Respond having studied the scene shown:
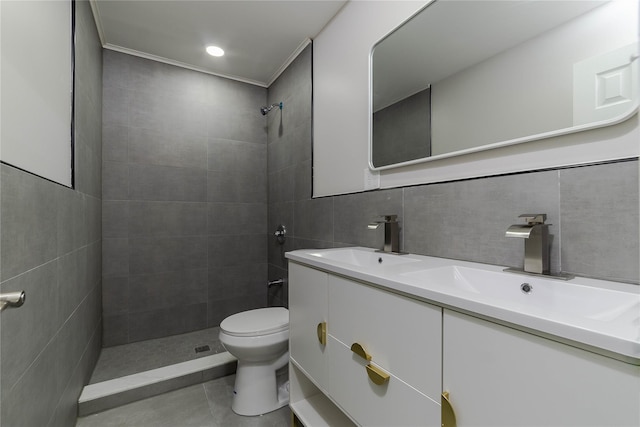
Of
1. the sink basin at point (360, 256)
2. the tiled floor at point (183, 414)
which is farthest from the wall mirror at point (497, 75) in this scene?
the tiled floor at point (183, 414)

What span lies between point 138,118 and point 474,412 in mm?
2753

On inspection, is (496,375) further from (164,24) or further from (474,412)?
(164,24)

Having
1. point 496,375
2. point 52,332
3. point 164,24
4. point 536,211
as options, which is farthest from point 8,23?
point 536,211

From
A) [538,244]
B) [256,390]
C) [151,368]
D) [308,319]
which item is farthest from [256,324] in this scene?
[538,244]

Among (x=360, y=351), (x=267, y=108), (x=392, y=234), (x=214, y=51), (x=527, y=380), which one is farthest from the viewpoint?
(x=267, y=108)

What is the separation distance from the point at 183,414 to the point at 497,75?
→ 2201 mm

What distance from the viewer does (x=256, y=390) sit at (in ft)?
5.22

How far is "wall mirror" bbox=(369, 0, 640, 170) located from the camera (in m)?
0.78

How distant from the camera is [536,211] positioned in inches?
34.8

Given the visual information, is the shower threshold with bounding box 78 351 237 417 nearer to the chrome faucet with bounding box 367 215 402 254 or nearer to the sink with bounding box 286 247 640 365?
the sink with bounding box 286 247 640 365

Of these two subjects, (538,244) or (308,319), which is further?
(308,319)

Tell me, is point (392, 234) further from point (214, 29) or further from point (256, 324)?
point (214, 29)

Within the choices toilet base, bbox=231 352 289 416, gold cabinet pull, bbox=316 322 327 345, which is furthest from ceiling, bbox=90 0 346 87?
toilet base, bbox=231 352 289 416

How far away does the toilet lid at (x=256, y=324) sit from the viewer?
1.56 metres
